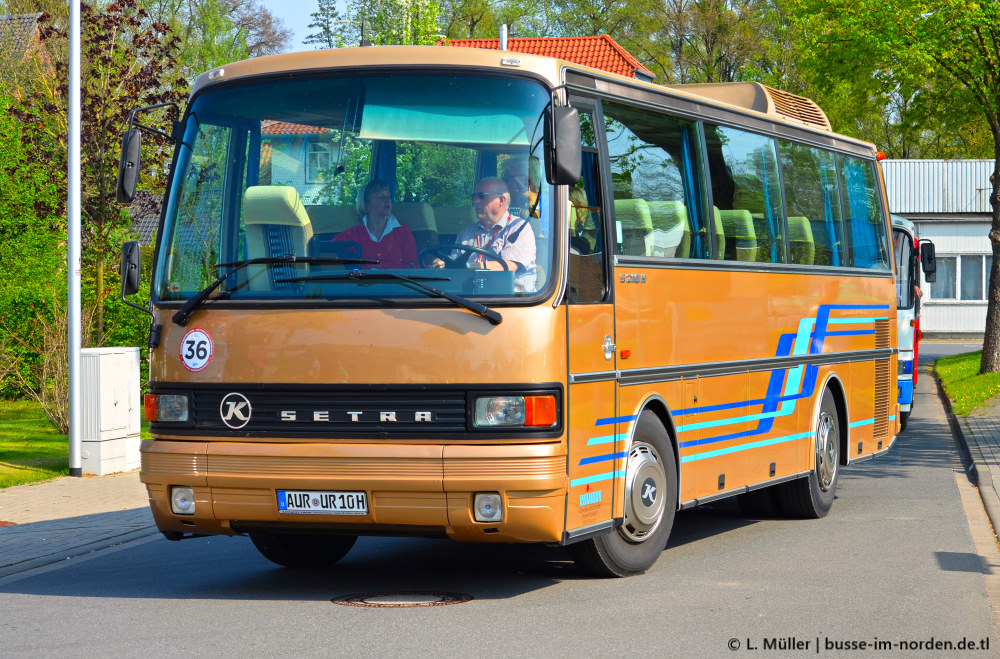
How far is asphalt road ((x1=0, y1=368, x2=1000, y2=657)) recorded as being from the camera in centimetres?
683

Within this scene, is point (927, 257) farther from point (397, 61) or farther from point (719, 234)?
point (397, 61)

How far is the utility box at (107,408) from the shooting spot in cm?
1493

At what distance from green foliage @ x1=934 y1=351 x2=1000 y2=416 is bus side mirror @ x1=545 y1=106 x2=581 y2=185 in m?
15.4

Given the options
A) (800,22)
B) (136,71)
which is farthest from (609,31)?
(136,71)

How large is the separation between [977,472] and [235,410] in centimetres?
901

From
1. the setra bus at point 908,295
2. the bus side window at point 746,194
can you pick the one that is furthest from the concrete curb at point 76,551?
the setra bus at point 908,295

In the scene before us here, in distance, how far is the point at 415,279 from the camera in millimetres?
7590

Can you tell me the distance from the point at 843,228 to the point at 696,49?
49823 millimetres

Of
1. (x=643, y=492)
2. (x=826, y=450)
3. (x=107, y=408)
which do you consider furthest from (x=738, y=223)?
(x=107, y=408)

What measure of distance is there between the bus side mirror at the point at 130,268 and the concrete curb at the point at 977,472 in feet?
21.5

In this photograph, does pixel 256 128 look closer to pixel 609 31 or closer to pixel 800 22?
pixel 800 22

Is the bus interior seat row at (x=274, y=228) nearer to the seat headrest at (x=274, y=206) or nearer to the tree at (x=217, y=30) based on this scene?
the seat headrest at (x=274, y=206)

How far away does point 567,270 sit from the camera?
7688mm

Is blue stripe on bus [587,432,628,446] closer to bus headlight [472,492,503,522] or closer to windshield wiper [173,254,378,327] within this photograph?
bus headlight [472,492,503,522]
